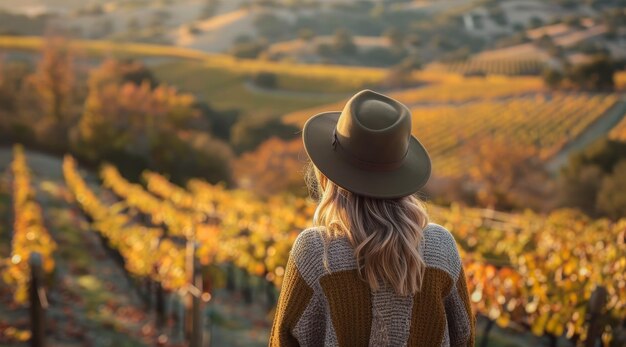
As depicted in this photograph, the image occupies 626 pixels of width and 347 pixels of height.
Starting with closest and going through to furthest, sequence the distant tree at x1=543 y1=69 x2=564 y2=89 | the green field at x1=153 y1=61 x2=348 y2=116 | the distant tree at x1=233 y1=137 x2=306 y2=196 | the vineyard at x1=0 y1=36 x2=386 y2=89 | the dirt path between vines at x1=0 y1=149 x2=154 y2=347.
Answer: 1. the dirt path between vines at x1=0 y1=149 x2=154 y2=347
2. the distant tree at x1=233 y1=137 x2=306 y2=196
3. the distant tree at x1=543 y1=69 x2=564 y2=89
4. the green field at x1=153 y1=61 x2=348 y2=116
5. the vineyard at x1=0 y1=36 x2=386 y2=89

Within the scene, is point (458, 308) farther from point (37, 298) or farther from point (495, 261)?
point (495, 261)

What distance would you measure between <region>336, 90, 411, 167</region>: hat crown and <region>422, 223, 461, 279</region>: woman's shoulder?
0.67ft

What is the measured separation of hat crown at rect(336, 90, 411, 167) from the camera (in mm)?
1617

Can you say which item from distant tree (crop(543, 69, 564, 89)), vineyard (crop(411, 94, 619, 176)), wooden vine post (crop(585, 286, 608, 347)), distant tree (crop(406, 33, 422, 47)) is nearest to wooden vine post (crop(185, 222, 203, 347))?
wooden vine post (crop(585, 286, 608, 347))

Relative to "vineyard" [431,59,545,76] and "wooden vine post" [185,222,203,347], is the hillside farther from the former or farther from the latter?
"wooden vine post" [185,222,203,347]

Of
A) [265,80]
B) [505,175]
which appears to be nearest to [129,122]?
[505,175]

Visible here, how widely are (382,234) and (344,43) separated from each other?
141 ft

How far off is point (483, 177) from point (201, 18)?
2934 cm

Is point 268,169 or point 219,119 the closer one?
point 268,169

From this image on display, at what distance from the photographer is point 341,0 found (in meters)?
49.1

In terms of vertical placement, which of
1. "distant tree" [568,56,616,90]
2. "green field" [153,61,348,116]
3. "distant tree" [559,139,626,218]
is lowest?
"green field" [153,61,348,116]

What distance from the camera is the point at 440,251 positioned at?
169cm

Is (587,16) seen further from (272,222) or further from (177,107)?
(272,222)

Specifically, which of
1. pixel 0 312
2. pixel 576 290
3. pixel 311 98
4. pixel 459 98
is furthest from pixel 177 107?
pixel 576 290
